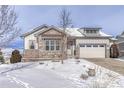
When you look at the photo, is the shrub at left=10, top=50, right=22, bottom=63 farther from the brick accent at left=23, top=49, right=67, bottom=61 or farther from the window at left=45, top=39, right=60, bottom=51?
the window at left=45, top=39, right=60, bottom=51

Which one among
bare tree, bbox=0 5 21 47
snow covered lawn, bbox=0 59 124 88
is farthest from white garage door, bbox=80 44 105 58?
bare tree, bbox=0 5 21 47

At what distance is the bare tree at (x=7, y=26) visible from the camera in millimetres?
9930

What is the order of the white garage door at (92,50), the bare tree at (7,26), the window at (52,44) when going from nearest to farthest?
the bare tree at (7,26)
the white garage door at (92,50)
the window at (52,44)

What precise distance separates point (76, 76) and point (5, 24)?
243 centimetres

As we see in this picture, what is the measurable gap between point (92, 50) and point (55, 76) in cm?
459

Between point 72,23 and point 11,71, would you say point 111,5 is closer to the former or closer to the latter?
point 72,23

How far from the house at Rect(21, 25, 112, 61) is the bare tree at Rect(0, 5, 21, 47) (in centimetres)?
124

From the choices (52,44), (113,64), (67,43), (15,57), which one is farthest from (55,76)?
(52,44)

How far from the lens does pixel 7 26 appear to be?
1002 cm

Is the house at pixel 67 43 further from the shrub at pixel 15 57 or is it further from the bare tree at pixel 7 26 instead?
the bare tree at pixel 7 26

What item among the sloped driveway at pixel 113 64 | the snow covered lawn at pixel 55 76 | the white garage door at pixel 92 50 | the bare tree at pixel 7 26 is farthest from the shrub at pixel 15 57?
the white garage door at pixel 92 50

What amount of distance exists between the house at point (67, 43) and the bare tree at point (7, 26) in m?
1.24

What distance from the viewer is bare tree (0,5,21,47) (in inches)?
391
